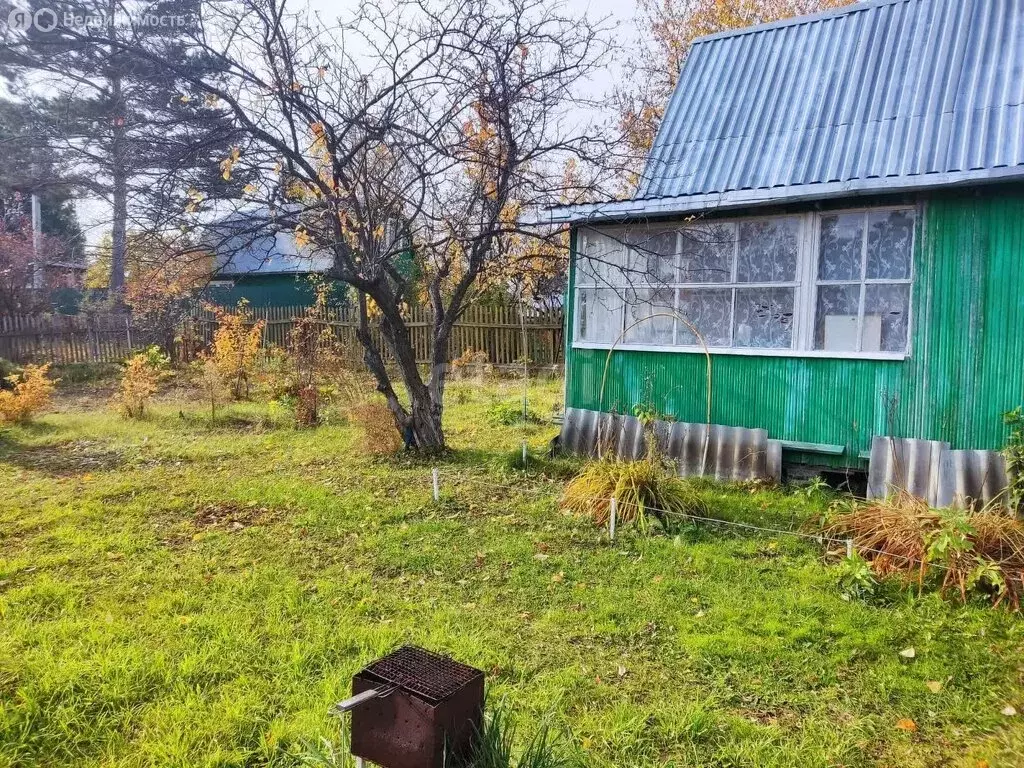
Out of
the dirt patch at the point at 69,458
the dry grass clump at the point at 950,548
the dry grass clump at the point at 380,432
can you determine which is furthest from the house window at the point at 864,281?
the dirt patch at the point at 69,458

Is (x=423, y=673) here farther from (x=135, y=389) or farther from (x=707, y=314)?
(x=135, y=389)

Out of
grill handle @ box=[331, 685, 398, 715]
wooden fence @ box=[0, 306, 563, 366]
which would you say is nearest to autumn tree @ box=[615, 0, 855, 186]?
wooden fence @ box=[0, 306, 563, 366]

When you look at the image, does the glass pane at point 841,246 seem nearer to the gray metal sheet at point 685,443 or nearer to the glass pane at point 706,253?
the glass pane at point 706,253

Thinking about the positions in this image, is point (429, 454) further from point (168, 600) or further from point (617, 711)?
point (617, 711)

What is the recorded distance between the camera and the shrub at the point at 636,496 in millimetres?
5852

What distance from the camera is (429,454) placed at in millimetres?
8453

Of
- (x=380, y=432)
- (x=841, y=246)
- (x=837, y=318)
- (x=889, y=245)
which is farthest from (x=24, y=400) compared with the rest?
(x=889, y=245)

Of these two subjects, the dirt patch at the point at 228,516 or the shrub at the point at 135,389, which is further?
the shrub at the point at 135,389

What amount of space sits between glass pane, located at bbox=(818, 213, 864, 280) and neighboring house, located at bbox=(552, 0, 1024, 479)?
16 mm

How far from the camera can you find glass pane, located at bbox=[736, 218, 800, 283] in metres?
7.29

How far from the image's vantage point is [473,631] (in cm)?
402

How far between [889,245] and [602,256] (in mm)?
3199

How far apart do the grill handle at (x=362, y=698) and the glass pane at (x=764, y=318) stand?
250 inches

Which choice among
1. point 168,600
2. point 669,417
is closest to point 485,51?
point 669,417
